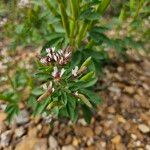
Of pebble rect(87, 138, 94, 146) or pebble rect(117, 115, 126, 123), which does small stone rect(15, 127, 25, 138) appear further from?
pebble rect(117, 115, 126, 123)

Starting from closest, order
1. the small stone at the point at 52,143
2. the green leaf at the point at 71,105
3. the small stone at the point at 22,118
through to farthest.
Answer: the green leaf at the point at 71,105, the small stone at the point at 52,143, the small stone at the point at 22,118

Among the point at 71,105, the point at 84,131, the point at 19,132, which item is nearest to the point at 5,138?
the point at 19,132

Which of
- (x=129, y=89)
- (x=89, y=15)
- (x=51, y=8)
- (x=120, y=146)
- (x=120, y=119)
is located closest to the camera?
(x=89, y=15)

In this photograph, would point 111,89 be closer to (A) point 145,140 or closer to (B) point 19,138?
(A) point 145,140

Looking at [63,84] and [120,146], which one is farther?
[120,146]

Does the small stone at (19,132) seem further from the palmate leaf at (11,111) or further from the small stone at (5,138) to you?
the palmate leaf at (11,111)

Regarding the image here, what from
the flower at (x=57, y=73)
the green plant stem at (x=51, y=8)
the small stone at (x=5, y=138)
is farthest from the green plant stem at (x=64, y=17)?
the small stone at (x=5, y=138)

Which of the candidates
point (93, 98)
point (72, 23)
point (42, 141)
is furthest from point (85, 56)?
point (42, 141)

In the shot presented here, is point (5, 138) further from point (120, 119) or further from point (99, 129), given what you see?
point (120, 119)

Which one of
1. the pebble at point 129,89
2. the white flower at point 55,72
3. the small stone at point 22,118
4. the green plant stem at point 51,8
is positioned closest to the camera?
the white flower at point 55,72
